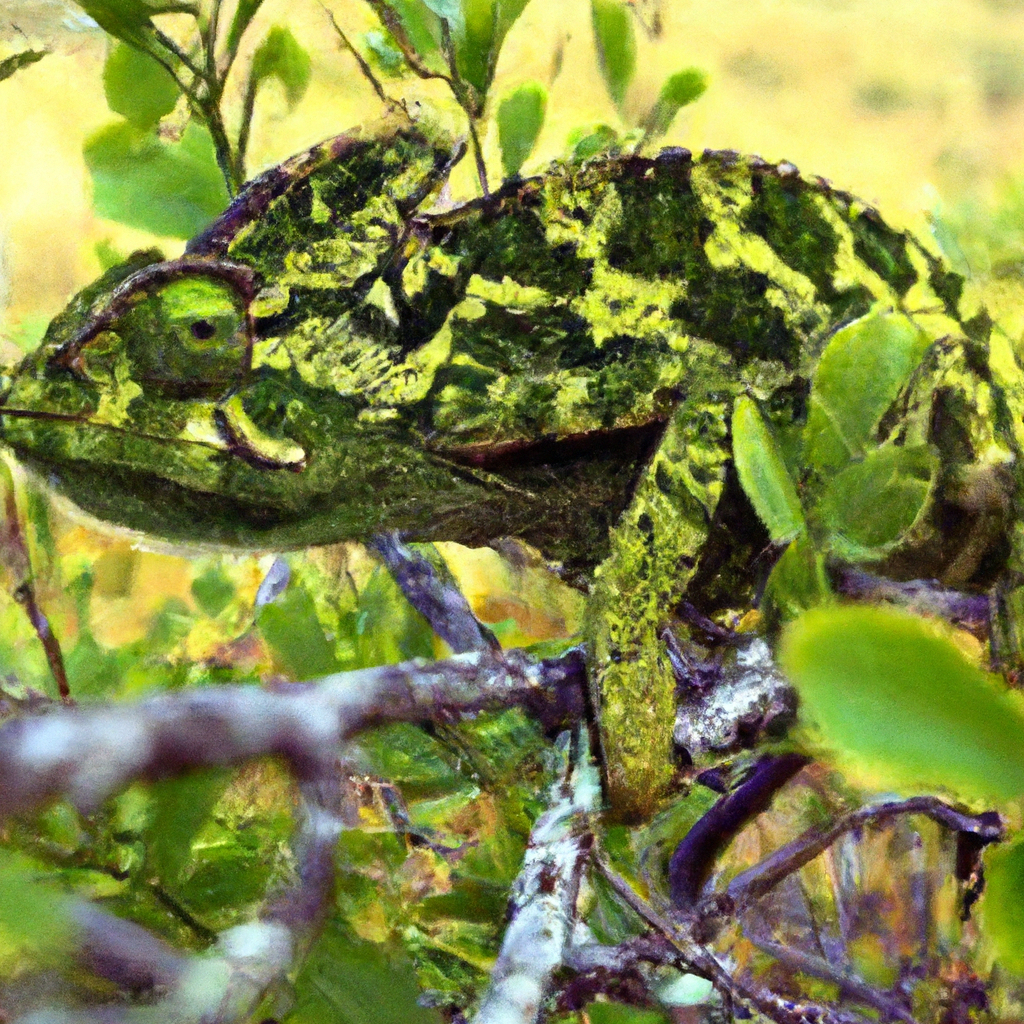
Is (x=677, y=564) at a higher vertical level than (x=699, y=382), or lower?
lower

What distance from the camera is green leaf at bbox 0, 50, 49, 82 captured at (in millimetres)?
521

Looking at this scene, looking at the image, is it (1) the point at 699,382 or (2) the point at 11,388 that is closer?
(2) the point at 11,388

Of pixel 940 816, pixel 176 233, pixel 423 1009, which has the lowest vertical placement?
pixel 423 1009

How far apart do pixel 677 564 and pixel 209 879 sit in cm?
34

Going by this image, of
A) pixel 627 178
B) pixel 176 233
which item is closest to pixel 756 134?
pixel 627 178

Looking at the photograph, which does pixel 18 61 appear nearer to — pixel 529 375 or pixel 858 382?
pixel 529 375

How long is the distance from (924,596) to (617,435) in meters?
0.20

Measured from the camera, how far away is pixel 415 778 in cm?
61

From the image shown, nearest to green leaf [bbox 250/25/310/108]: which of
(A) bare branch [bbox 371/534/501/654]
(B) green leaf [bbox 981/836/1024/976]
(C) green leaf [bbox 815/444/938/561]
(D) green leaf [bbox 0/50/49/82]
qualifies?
(D) green leaf [bbox 0/50/49/82]

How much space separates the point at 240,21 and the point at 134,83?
2.8 inches

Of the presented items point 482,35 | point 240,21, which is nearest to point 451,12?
point 482,35

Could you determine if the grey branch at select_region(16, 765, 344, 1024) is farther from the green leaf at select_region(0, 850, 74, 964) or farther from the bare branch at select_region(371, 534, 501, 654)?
the bare branch at select_region(371, 534, 501, 654)

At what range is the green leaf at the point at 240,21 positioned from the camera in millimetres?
523

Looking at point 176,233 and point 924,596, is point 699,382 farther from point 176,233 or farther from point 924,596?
point 176,233
